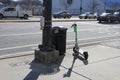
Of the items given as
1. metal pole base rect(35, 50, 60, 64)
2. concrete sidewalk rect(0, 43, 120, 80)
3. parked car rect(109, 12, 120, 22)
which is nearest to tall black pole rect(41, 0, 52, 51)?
metal pole base rect(35, 50, 60, 64)

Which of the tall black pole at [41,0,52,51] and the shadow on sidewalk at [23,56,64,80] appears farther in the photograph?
the tall black pole at [41,0,52,51]

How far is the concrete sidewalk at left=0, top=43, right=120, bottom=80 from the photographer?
610 cm

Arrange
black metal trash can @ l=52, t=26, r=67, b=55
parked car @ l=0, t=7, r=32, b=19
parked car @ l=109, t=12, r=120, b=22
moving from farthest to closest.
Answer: parked car @ l=0, t=7, r=32, b=19, parked car @ l=109, t=12, r=120, b=22, black metal trash can @ l=52, t=26, r=67, b=55

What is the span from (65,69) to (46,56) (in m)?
0.80

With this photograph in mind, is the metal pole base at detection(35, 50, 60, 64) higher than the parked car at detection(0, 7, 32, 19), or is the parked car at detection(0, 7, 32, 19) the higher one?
the parked car at detection(0, 7, 32, 19)

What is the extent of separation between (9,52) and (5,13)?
27.8 metres

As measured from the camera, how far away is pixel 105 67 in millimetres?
7117

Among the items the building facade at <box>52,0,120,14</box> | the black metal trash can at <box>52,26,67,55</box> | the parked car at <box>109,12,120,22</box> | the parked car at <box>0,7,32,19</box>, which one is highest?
the building facade at <box>52,0,120,14</box>

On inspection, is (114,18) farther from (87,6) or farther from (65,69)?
(87,6)

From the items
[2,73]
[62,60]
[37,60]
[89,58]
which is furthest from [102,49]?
[2,73]

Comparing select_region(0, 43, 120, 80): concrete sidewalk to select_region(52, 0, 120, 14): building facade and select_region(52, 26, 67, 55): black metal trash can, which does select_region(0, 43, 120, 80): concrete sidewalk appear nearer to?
select_region(52, 26, 67, 55): black metal trash can

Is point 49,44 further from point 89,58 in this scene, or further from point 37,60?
point 89,58

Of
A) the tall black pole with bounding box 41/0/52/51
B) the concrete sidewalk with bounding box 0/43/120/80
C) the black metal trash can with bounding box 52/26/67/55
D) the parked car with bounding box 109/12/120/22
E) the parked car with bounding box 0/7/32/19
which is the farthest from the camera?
the parked car with bounding box 0/7/32/19

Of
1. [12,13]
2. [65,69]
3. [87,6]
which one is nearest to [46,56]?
[65,69]
